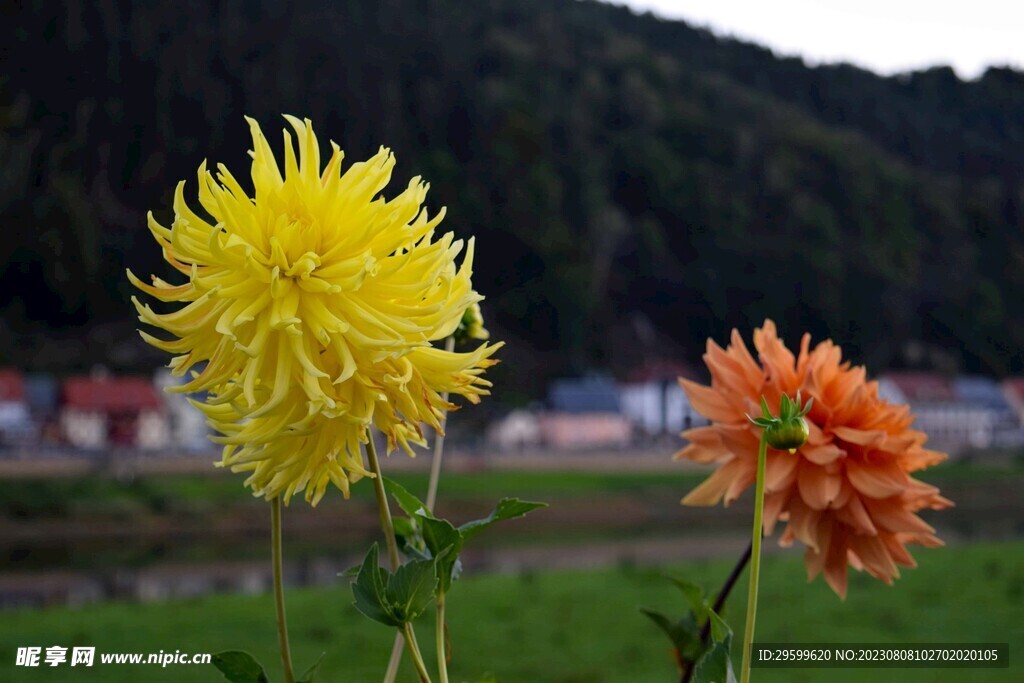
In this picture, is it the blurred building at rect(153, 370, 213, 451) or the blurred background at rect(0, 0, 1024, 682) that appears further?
the blurred building at rect(153, 370, 213, 451)

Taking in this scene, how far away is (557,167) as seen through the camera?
7862cm

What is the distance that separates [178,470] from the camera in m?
34.5

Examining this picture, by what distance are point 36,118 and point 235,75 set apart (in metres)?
11.2

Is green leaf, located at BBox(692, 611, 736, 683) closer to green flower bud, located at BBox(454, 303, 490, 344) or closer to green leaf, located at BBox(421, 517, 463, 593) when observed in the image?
green leaf, located at BBox(421, 517, 463, 593)

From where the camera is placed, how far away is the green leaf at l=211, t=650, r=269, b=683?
110 cm

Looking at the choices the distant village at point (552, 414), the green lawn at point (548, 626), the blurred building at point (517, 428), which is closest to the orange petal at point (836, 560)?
the green lawn at point (548, 626)

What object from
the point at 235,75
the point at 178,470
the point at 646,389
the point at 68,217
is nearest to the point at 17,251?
the point at 68,217

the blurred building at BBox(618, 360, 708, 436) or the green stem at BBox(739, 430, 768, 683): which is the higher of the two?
the green stem at BBox(739, 430, 768, 683)

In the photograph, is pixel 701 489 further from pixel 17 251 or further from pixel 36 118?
pixel 36 118

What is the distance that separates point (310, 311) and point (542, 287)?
6708 cm

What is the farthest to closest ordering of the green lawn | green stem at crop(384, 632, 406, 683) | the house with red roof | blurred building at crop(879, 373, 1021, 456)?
blurred building at crop(879, 373, 1021, 456) → the house with red roof → the green lawn → green stem at crop(384, 632, 406, 683)

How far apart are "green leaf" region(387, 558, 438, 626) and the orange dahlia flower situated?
37 centimetres

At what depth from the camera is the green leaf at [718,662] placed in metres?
1.03

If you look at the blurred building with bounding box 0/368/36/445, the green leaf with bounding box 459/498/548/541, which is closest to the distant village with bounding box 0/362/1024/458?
the blurred building with bounding box 0/368/36/445
